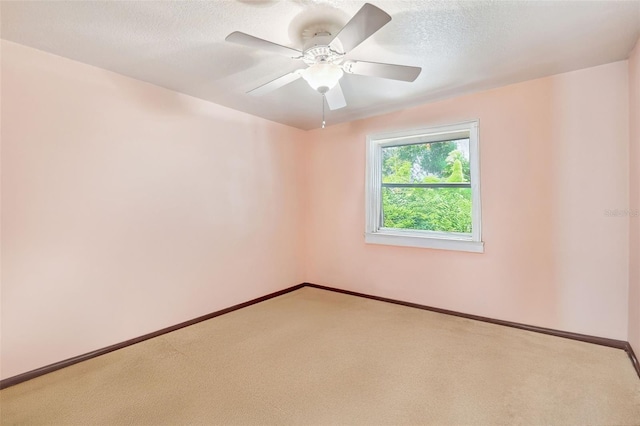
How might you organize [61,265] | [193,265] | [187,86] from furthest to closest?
[193,265]
[187,86]
[61,265]

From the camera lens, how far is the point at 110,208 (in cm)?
240

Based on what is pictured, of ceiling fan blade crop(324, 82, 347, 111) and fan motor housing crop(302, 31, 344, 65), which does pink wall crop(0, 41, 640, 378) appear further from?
fan motor housing crop(302, 31, 344, 65)

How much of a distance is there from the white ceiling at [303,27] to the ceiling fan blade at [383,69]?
235mm

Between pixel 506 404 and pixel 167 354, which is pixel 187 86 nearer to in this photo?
pixel 167 354

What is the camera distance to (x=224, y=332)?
109 inches

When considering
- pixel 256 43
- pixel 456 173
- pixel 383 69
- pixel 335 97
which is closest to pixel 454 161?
pixel 456 173

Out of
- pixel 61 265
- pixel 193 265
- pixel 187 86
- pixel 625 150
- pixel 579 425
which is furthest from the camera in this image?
pixel 193 265

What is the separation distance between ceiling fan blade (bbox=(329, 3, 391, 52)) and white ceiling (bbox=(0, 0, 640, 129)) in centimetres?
23

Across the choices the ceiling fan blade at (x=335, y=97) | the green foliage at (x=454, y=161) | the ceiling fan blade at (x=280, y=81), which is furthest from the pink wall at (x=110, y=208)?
the green foliage at (x=454, y=161)

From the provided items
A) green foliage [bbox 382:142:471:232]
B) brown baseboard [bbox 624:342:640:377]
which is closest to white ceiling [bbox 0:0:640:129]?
green foliage [bbox 382:142:471:232]

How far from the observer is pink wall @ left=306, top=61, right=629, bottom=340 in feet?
7.72

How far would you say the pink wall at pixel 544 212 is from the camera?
2352mm

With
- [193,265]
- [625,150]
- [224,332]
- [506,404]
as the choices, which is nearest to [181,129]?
[193,265]

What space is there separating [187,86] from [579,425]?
11.8 ft
